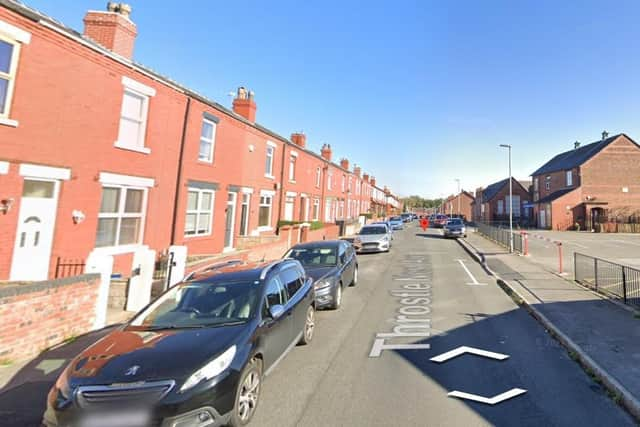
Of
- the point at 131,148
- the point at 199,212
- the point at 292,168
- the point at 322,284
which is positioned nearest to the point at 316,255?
the point at 322,284

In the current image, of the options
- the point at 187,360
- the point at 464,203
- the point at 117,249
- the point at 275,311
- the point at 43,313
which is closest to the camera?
the point at 187,360

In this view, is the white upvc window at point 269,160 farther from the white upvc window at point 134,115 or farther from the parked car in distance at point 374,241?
the white upvc window at point 134,115

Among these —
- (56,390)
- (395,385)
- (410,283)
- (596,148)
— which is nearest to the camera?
(56,390)

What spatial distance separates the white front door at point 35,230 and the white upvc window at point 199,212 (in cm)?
459

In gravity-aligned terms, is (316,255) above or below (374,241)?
below

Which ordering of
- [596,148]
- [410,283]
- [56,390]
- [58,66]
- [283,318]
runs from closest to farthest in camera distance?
[56,390], [283,318], [58,66], [410,283], [596,148]

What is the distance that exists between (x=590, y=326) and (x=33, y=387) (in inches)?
384

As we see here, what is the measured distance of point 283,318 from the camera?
4.67 m

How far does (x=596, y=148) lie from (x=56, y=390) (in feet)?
180

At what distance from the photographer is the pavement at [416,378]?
3623 mm

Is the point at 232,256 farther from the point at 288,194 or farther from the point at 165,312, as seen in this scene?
the point at 288,194

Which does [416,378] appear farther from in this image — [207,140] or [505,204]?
[505,204]

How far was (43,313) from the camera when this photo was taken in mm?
5320

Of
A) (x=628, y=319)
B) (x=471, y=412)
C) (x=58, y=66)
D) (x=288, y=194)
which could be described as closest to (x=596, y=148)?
(x=288, y=194)
